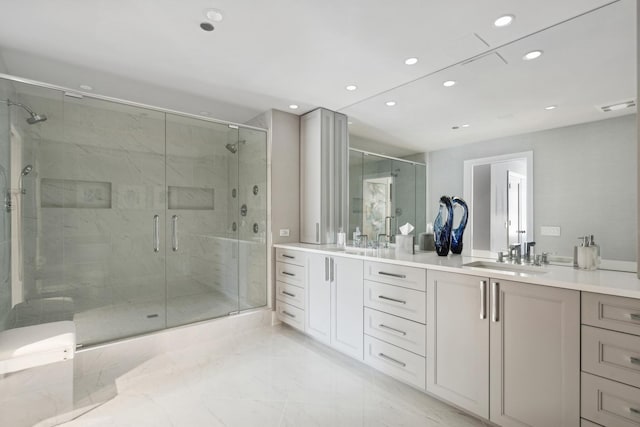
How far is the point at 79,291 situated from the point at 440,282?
2970mm

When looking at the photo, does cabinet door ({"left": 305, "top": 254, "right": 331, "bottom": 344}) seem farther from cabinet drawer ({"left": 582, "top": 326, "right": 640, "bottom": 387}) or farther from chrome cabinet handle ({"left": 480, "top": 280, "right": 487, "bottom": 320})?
cabinet drawer ({"left": 582, "top": 326, "right": 640, "bottom": 387})

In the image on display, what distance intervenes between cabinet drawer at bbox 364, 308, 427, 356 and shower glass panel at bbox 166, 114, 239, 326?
1670 millimetres

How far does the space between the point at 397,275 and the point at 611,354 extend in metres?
1.11

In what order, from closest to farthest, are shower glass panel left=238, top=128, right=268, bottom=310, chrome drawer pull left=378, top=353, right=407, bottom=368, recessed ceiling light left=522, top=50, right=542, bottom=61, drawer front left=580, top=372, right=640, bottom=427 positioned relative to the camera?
1. drawer front left=580, top=372, right=640, bottom=427
2. recessed ceiling light left=522, top=50, right=542, bottom=61
3. chrome drawer pull left=378, top=353, right=407, bottom=368
4. shower glass panel left=238, top=128, right=268, bottom=310

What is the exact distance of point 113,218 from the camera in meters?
2.85

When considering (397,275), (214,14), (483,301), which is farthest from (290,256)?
(214,14)

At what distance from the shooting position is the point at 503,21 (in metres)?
1.81

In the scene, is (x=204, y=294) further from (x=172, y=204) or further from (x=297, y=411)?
(x=297, y=411)

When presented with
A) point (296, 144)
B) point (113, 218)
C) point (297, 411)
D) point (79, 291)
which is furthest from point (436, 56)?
point (79, 291)

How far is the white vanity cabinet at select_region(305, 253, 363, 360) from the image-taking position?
243 cm

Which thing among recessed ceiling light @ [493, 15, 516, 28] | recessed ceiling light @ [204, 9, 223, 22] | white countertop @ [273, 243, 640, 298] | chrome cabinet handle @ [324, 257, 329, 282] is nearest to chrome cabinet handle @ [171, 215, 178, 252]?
chrome cabinet handle @ [324, 257, 329, 282]

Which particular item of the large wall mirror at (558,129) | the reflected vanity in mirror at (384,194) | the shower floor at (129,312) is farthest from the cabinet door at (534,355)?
the shower floor at (129,312)

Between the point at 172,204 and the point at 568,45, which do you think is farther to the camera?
the point at 172,204

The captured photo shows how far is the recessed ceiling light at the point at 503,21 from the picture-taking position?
69.8 inches
